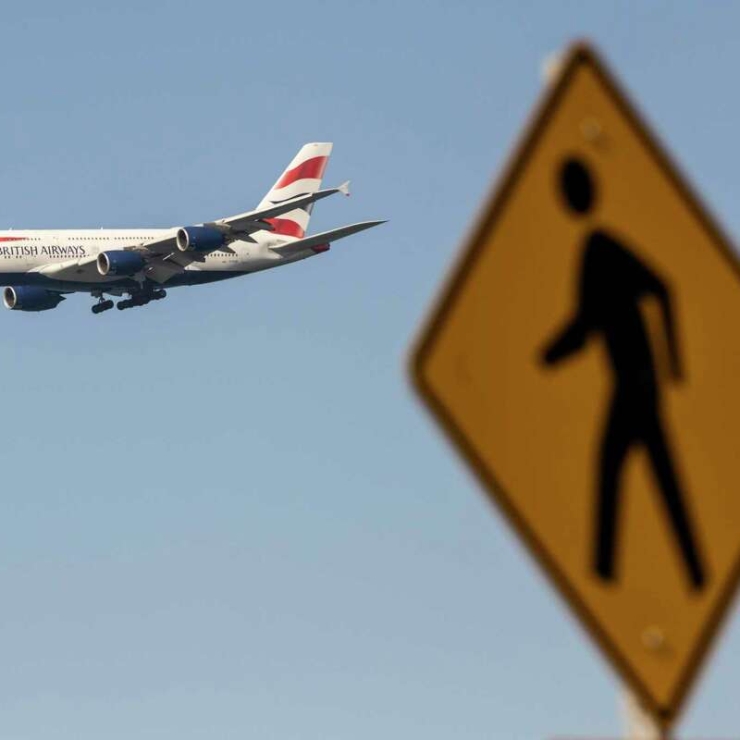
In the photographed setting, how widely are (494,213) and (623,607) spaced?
83 cm

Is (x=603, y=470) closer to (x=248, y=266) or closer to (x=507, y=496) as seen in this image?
(x=507, y=496)

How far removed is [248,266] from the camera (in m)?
85.5

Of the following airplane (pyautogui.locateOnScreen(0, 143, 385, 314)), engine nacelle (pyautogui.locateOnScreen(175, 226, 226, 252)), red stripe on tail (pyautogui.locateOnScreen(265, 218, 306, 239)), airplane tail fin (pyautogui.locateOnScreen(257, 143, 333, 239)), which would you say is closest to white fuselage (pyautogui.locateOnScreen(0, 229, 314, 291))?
airplane (pyautogui.locateOnScreen(0, 143, 385, 314))

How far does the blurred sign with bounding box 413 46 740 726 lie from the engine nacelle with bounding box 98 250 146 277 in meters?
74.0

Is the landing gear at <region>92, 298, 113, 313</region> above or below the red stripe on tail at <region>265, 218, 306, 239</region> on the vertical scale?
below

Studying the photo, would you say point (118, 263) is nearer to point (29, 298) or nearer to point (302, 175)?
point (29, 298)

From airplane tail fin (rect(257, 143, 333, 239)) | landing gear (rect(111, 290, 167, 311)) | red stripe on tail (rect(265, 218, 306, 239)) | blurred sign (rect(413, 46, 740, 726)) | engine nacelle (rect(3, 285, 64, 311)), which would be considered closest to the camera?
blurred sign (rect(413, 46, 740, 726))

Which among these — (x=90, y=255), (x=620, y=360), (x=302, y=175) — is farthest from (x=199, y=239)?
(x=620, y=360)

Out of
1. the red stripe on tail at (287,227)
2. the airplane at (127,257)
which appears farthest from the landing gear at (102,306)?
the red stripe on tail at (287,227)

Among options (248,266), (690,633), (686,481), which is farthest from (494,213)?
(248,266)

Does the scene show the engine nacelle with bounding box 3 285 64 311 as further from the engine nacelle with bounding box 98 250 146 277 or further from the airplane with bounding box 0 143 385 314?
the engine nacelle with bounding box 98 250 146 277

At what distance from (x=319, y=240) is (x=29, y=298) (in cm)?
1289

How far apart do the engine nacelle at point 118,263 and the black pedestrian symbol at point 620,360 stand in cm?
7397

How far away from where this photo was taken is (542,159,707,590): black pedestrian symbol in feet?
12.1
